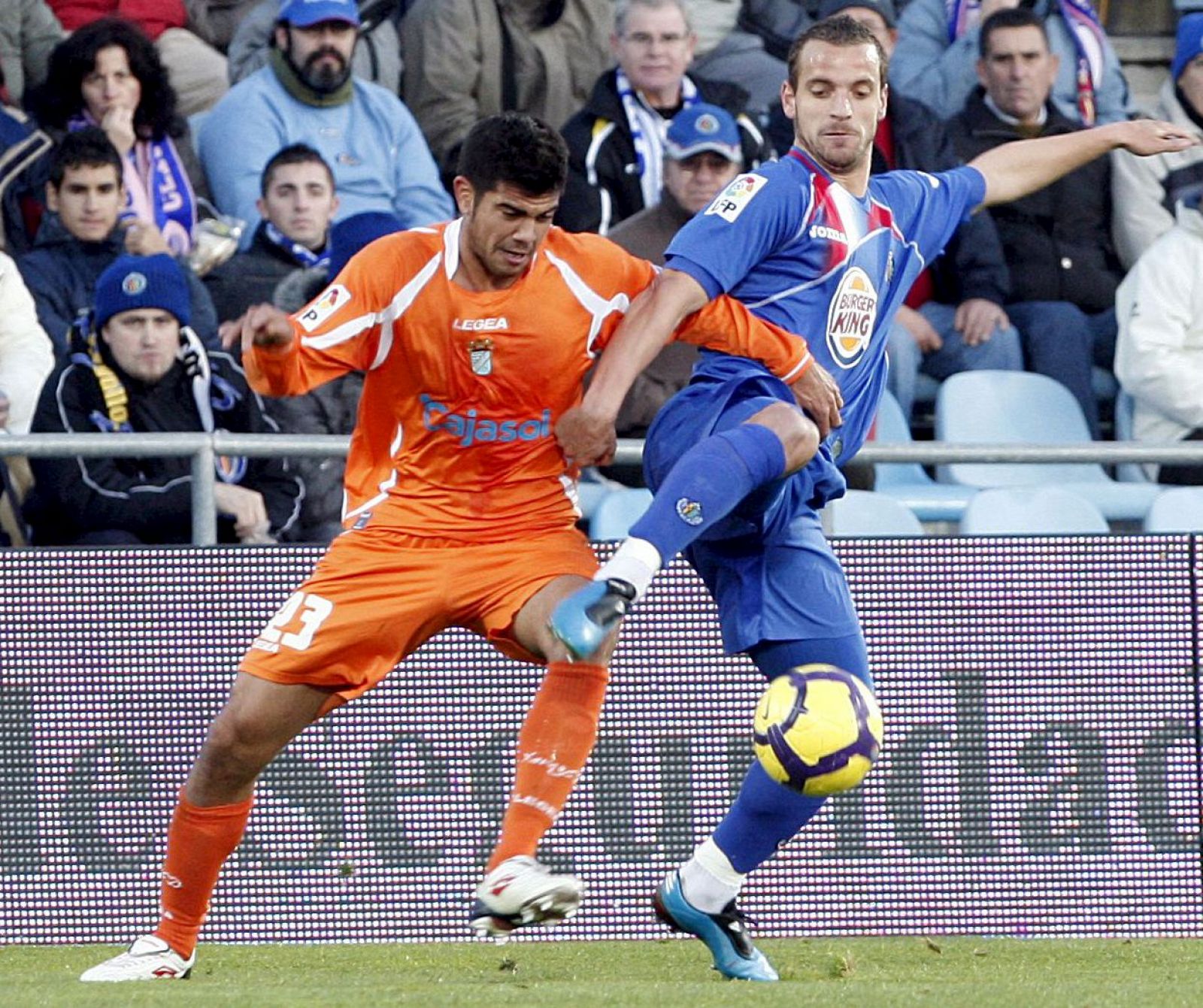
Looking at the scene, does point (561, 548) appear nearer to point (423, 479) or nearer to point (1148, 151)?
point (423, 479)

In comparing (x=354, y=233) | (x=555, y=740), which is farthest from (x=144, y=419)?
(x=555, y=740)

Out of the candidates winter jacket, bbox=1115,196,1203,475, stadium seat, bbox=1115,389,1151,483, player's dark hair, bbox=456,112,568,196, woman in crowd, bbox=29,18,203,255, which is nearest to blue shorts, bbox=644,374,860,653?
player's dark hair, bbox=456,112,568,196

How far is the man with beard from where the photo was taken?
998 centimetres

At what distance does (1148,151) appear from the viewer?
6148 mm

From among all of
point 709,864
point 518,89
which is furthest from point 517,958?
point 518,89

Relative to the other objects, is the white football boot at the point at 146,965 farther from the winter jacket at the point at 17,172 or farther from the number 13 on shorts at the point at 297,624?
the winter jacket at the point at 17,172

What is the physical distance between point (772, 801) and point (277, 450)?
2110mm

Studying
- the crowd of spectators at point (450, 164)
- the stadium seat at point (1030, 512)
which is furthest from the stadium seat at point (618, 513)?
the stadium seat at point (1030, 512)

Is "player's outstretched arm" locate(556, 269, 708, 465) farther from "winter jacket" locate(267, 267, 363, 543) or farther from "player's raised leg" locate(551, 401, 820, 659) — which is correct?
"winter jacket" locate(267, 267, 363, 543)

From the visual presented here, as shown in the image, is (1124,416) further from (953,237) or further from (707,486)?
(707,486)

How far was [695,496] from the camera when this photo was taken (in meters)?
5.30

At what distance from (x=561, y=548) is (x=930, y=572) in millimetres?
1761

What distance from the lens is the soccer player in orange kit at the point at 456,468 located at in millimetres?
5652

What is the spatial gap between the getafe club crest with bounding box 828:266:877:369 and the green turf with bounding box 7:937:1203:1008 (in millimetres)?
1609
